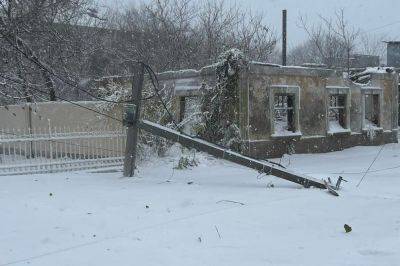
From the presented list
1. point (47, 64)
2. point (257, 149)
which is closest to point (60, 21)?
point (47, 64)

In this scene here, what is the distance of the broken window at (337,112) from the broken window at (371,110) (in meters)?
2.26

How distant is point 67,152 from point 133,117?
3227 millimetres

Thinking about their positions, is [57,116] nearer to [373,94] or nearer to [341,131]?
[341,131]

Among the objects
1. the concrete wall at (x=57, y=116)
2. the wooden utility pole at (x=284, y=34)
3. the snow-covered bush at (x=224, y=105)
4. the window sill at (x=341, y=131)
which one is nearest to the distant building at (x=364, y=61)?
the wooden utility pole at (x=284, y=34)

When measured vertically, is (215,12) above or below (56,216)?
above

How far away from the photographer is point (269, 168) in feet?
32.0

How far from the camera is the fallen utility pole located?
9.42 m

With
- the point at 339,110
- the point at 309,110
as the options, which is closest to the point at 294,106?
the point at 309,110

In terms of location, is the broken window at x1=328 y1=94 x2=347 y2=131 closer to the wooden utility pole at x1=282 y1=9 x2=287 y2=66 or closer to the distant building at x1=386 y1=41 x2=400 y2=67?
the wooden utility pole at x1=282 y1=9 x2=287 y2=66

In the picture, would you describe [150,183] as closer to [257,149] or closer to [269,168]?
[269,168]

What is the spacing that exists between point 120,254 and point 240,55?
397 inches

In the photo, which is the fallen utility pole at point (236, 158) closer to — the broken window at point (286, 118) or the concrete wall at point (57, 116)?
the concrete wall at point (57, 116)

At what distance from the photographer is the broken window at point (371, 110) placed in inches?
847

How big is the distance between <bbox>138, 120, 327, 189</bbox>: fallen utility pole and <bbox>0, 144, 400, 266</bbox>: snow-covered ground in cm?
23
